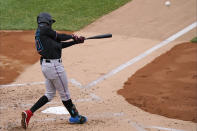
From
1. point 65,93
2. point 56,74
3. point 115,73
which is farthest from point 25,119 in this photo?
point 115,73

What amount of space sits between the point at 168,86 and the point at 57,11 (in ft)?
24.5

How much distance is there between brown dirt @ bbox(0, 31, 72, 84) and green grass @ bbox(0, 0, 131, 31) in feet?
2.48

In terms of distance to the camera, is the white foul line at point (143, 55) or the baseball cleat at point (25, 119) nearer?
the baseball cleat at point (25, 119)

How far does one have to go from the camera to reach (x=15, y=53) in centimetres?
1148

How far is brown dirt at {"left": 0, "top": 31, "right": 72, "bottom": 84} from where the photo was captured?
10156 millimetres

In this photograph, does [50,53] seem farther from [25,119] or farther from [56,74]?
[25,119]

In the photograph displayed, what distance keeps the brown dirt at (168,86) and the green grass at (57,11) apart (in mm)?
4234

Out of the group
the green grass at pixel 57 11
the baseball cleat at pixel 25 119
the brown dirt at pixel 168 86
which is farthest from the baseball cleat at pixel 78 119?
the green grass at pixel 57 11

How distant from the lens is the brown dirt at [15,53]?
1016 cm

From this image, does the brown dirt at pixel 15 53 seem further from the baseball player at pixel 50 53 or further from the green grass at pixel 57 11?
the baseball player at pixel 50 53

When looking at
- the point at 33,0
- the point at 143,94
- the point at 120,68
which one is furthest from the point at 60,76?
the point at 33,0

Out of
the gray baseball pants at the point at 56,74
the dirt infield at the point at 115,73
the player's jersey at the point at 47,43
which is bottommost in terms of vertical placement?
the dirt infield at the point at 115,73

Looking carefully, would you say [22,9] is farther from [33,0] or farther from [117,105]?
[117,105]

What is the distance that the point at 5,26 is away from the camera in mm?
13859
